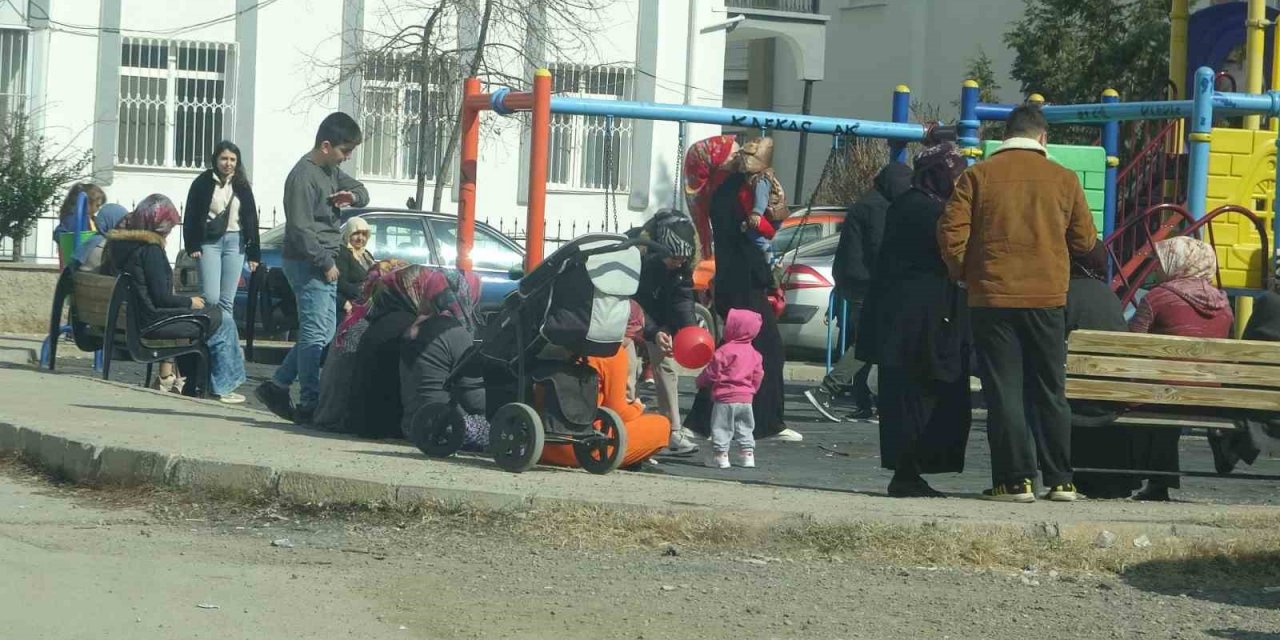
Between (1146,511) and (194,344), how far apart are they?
6588mm

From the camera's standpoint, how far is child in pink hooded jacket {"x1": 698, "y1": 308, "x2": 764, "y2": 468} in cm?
984

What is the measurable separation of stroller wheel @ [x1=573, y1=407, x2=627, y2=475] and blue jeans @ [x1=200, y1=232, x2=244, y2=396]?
13.8 feet

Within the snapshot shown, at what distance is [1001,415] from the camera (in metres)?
8.04

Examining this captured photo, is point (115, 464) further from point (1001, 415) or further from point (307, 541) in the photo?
point (1001, 415)

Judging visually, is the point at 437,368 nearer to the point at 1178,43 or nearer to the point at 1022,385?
the point at 1022,385

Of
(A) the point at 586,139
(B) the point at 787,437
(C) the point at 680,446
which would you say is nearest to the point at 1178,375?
(C) the point at 680,446

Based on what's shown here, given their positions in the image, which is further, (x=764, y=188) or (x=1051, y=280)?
(x=764, y=188)

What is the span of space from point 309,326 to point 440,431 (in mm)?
2473

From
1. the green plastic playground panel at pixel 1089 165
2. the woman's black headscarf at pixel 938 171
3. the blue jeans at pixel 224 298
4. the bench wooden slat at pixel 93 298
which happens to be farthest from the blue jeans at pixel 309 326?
the green plastic playground panel at pixel 1089 165

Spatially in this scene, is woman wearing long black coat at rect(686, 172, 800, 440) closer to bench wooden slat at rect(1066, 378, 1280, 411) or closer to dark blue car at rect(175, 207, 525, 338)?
bench wooden slat at rect(1066, 378, 1280, 411)

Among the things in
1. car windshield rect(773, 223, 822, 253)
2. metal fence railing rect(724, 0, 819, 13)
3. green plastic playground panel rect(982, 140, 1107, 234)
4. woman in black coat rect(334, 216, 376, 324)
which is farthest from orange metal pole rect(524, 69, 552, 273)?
metal fence railing rect(724, 0, 819, 13)

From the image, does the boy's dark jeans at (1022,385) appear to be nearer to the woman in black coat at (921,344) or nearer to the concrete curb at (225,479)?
the woman in black coat at (921,344)

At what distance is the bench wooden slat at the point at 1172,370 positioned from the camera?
333 inches

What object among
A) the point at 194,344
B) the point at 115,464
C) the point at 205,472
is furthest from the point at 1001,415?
the point at 194,344
